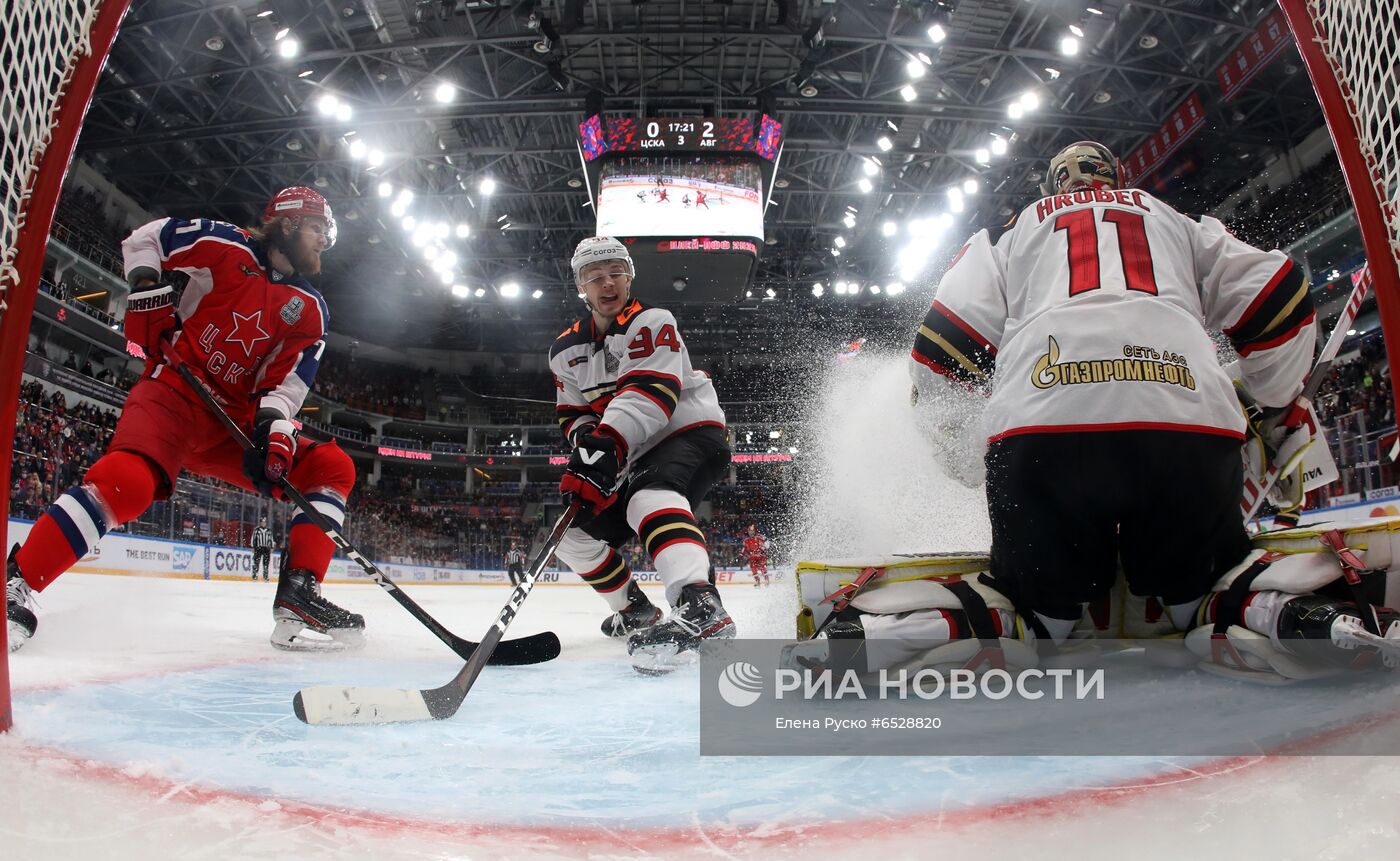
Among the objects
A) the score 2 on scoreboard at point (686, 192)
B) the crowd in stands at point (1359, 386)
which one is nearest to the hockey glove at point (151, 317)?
the score 2 on scoreboard at point (686, 192)

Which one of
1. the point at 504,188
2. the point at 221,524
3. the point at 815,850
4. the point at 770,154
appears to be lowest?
the point at 815,850

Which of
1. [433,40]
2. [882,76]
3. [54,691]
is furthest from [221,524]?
[882,76]

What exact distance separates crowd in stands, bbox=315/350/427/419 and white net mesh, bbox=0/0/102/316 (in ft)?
72.8

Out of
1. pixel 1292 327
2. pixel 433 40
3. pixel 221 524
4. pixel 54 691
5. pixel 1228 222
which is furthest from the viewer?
pixel 1228 222

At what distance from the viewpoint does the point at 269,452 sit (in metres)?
2.26

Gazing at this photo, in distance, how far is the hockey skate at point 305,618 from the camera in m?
2.33

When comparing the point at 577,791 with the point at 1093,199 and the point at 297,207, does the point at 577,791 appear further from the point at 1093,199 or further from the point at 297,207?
the point at 297,207

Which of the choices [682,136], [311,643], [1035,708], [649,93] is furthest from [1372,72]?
[649,93]

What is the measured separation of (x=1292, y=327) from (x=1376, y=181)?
0.44 m

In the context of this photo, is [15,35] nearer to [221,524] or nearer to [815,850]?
[815,850]

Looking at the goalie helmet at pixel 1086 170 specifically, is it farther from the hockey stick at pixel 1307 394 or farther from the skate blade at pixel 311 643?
the skate blade at pixel 311 643

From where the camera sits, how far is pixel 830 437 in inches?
169

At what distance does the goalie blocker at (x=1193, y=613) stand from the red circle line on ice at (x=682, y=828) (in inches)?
19.5

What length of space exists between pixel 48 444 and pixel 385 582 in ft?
33.4
